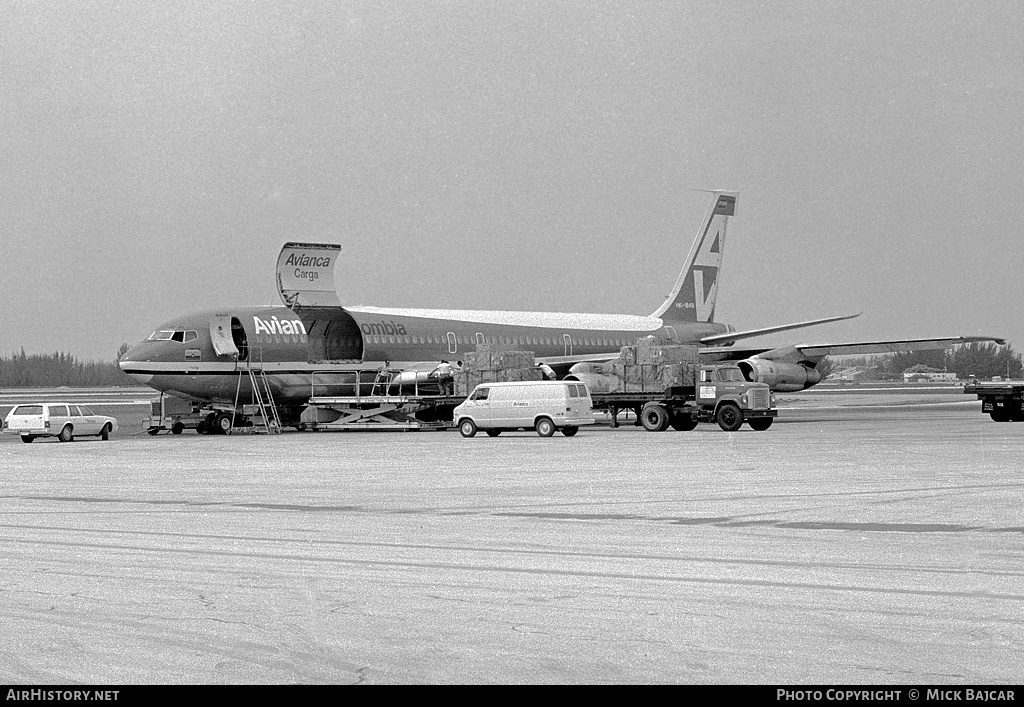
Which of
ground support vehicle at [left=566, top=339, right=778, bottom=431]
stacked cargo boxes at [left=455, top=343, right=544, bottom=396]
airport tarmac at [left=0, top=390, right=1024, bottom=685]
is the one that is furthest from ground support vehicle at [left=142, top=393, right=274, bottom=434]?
airport tarmac at [left=0, top=390, right=1024, bottom=685]

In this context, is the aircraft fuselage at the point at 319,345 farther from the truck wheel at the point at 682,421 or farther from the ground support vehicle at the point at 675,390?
the truck wheel at the point at 682,421

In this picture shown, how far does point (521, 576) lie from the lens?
41.0 feet

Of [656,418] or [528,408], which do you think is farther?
[656,418]

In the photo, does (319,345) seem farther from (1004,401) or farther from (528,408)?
(1004,401)

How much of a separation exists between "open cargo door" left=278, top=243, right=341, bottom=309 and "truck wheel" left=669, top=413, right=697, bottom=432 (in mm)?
14179

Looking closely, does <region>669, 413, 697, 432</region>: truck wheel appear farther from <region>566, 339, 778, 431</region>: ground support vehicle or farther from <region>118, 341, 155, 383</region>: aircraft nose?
<region>118, 341, 155, 383</region>: aircraft nose

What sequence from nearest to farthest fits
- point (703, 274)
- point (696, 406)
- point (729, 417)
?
point (729, 417)
point (696, 406)
point (703, 274)

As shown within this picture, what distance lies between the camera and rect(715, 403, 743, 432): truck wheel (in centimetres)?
4422

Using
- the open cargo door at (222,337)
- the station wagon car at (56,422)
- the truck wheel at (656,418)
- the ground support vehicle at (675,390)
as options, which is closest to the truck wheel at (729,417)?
the ground support vehicle at (675,390)

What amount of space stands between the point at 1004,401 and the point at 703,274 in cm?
2026

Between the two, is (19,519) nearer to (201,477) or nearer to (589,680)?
(201,477)

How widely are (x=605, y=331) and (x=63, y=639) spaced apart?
180 ft

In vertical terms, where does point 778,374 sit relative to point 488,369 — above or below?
below

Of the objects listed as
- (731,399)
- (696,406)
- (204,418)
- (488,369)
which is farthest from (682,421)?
(204,418)
